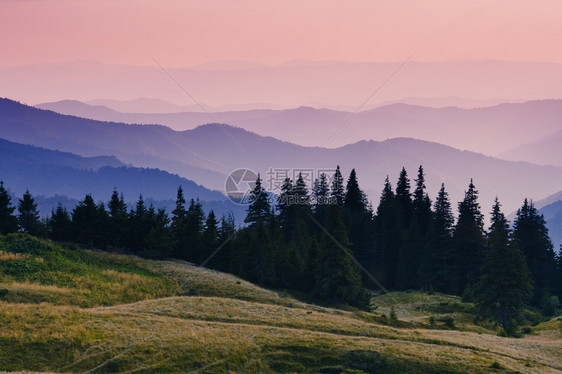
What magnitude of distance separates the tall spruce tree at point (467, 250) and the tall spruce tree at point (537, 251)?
20.6 feet

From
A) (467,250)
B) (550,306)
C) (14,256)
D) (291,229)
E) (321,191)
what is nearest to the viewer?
(14,256)

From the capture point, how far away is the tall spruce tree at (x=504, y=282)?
191 feet

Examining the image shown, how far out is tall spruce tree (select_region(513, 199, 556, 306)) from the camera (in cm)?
7994

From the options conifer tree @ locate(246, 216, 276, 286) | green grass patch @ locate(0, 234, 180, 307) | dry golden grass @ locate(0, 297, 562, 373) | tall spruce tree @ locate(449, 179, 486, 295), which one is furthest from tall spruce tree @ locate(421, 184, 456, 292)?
green grass patch @ locate(0, 234, 180, 307)

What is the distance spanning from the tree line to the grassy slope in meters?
10.7

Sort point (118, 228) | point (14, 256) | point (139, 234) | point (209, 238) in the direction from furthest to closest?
point (209, 238) → point (139, 234) → point (118, 228) → point (14, 256)

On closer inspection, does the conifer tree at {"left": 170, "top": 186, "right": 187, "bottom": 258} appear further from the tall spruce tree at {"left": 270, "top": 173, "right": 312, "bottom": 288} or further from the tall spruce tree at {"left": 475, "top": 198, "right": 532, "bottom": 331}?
the tall spruce tree at {"left": 475, "top": 198, "right": 532, "bottom": 331}

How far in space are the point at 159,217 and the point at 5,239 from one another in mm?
21604

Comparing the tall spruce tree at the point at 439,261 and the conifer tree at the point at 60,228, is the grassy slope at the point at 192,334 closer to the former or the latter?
the conifer tree at the point at 60,228

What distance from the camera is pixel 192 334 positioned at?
33875 mm

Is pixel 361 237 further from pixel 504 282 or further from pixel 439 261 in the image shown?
pixel 504 282

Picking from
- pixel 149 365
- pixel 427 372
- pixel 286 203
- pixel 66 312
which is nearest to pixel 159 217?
pixel 286 203

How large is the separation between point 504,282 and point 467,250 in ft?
82.5

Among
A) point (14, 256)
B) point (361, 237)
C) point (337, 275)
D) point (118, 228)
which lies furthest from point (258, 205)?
point (14, 256)
